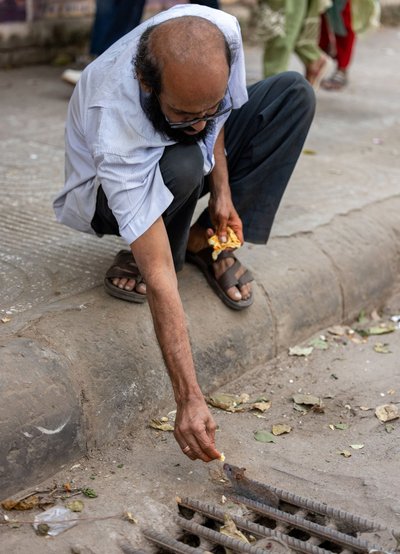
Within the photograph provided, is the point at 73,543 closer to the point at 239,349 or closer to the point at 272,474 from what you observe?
the point at 272,474

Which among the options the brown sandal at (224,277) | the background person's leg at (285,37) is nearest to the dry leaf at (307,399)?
the brown sandal at (224,277)

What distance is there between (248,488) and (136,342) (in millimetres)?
586

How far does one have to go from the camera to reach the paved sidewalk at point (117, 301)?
2.70 metres

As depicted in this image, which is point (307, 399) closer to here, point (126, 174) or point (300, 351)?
point (300, 351)

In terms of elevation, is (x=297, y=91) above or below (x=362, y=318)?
above

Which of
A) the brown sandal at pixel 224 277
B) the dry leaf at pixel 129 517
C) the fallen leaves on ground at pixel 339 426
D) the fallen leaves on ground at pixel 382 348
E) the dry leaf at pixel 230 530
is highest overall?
the brown sandal at pixel 224 277

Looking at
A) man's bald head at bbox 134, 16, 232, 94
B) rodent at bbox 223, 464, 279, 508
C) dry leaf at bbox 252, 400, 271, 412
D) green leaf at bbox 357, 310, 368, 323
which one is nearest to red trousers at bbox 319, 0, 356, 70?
green leaf at bbox 357, 310, 368, 323

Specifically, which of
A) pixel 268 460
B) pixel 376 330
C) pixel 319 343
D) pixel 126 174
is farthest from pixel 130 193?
pixel 376 330

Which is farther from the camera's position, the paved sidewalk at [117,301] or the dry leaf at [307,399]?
the dry leaf at [307,399]

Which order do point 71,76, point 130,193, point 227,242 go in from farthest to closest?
point 71,76 → point 227,242 → point 130,193

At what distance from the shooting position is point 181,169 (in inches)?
112

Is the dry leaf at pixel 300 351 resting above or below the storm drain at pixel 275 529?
below

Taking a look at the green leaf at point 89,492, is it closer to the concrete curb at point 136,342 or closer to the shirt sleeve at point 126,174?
the concrete curb at point 136,342

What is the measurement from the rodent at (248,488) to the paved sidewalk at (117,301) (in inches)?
15.1
